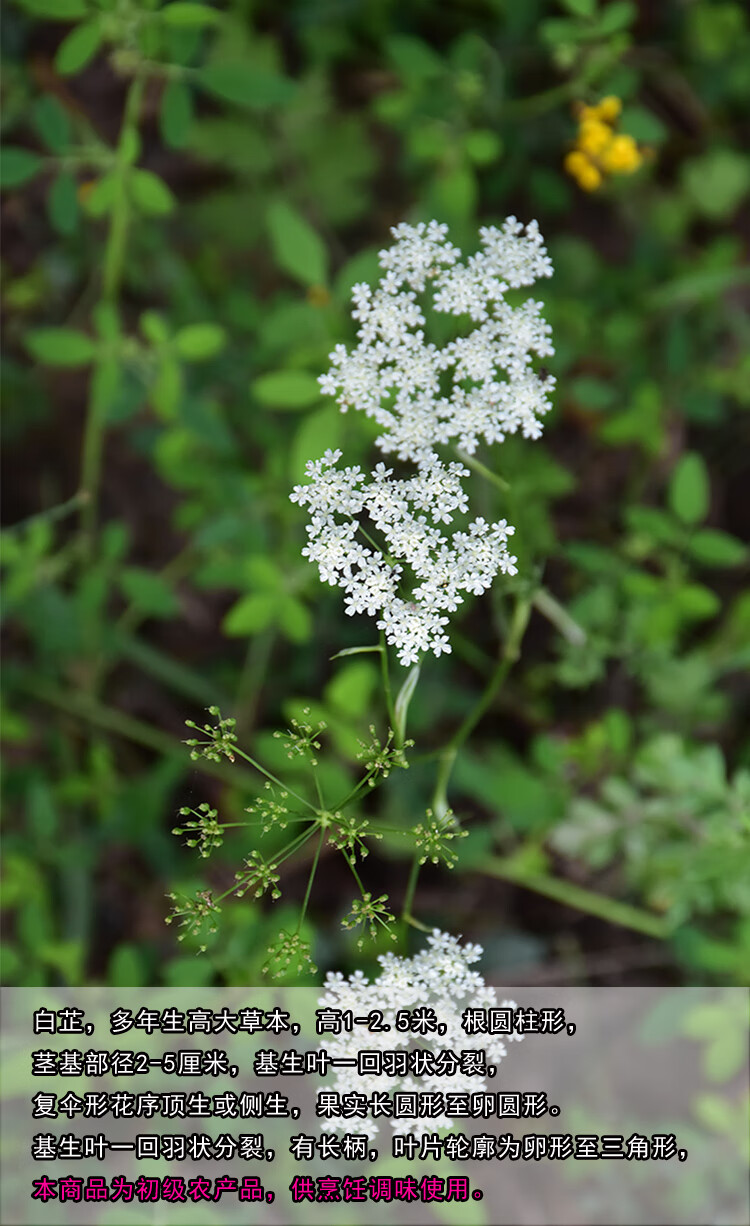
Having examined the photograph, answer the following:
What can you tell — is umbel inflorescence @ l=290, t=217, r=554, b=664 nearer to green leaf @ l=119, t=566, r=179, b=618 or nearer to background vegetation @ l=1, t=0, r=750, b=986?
background vegetation @ l=1, t=0, r=750, b=986

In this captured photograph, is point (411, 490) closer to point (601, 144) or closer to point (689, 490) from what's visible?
point (689, 490)

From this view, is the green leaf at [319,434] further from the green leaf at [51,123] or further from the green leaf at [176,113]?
the green leaf at [51,123]

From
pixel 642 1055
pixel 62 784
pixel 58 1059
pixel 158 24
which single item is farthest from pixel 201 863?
pixel 158 24

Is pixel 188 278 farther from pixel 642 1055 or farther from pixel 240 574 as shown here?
pixel 642 1055

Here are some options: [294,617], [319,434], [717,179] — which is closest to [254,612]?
[294,617]

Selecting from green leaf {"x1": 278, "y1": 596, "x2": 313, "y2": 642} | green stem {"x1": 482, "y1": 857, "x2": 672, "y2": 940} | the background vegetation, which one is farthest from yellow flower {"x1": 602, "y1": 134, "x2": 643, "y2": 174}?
green stem {"x1": 482, "y1": 857, "x2": 672, "y2": 940}
